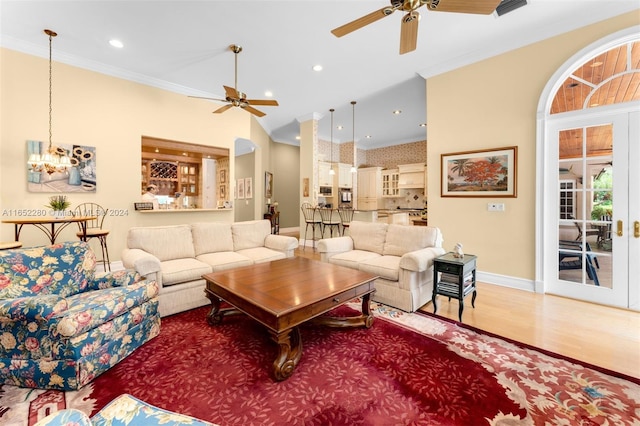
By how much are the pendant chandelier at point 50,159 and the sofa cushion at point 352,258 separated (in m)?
4.17

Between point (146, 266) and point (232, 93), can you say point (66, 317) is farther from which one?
point (232, 93)

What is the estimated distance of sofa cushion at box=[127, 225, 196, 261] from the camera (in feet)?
11.1

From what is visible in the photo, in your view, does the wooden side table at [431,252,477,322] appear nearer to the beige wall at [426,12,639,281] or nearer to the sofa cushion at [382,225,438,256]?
the sofa cushion at [382,225,438,256]

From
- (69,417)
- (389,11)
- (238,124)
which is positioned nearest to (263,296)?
(69,417)

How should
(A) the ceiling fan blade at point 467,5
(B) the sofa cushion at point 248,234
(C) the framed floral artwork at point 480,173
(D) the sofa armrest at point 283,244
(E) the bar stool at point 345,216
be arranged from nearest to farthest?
(A) the ceiling fan blade at point 467,5 → (C) the framed floral artwork at point 480,173 → (D) the sofa armrest at point 283,244 → (B) the sofa cushion at point 248,234 → (E) the bar stool at point 345,216

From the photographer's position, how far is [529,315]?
2998mm

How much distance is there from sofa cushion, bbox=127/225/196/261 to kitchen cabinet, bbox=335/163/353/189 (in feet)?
20.0

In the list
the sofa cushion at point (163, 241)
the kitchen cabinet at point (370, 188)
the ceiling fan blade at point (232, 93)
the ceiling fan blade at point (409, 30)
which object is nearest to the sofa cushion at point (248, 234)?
the sofa cushion at point (163, 241)

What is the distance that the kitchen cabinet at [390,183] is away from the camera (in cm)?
948

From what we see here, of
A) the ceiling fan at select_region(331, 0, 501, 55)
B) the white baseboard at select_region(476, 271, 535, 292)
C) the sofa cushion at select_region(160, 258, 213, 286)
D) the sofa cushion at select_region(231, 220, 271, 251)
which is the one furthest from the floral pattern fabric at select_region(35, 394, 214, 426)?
the white baseboard at select_region(476, 271, 535, 292)

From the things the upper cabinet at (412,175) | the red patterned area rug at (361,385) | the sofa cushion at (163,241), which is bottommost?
the red patterned area rug at (361,385)

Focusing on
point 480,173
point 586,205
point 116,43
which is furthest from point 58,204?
point 586,205

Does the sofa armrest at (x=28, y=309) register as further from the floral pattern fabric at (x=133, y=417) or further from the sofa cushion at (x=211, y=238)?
the sofa cushion at (x=211, y=238)

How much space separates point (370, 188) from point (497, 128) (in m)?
5.78
